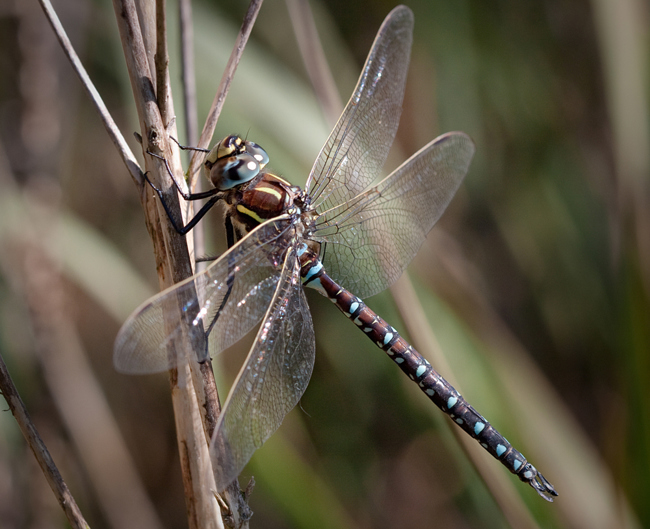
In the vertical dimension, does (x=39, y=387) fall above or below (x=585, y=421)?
above

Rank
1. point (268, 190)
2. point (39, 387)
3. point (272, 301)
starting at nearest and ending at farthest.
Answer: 1. point (272, 301)
2. point (268, 190)
3. point (39, 387)

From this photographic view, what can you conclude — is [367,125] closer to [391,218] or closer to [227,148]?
[391,218]

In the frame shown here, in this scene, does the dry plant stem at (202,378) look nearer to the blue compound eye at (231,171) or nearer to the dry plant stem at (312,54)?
the blue compound eye at (231,171)

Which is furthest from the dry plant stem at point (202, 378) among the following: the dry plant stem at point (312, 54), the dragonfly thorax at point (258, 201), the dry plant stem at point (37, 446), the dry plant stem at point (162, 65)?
the dry plant stem at point (312, 54)

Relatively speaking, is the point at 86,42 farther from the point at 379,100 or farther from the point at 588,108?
the point at 588,108

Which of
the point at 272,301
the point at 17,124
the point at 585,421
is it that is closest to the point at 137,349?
the point at 272,301
